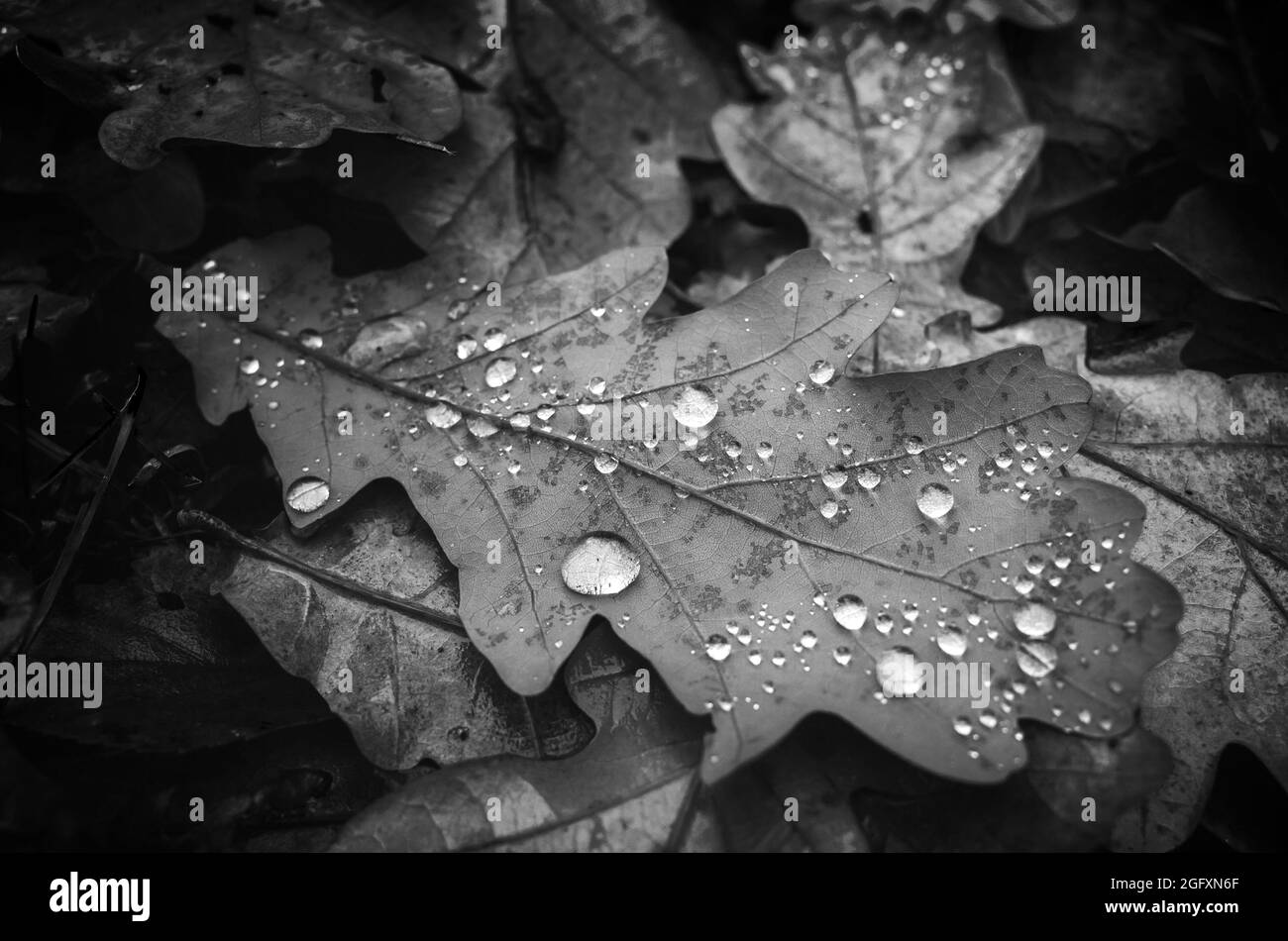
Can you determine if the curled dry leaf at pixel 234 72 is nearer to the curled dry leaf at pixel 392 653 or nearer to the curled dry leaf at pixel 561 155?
the curled dry leaf at pixel 561 155

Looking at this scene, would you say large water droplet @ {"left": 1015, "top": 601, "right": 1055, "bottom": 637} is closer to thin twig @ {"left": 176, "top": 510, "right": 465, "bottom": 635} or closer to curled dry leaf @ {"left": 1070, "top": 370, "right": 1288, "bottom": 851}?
curled dry leaf @ {"left": 1070, "top": 370, "right": 1288, "bottom": 851}

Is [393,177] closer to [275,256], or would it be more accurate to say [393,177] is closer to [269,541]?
[275,256]

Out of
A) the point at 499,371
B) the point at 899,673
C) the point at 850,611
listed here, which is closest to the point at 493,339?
the point at 499,371

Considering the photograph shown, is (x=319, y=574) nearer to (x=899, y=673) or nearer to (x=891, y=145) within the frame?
(x=899, y=673)

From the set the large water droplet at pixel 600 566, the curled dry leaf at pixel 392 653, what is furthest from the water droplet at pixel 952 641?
the curled dry leaf at pixel 392 653

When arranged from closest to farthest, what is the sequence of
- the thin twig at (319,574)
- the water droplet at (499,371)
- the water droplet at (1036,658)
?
the water droplet at (1036,658) → the thin twig at (319,574) → the water droplet at (499,371)

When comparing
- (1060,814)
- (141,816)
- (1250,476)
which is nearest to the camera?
(1060,814)
